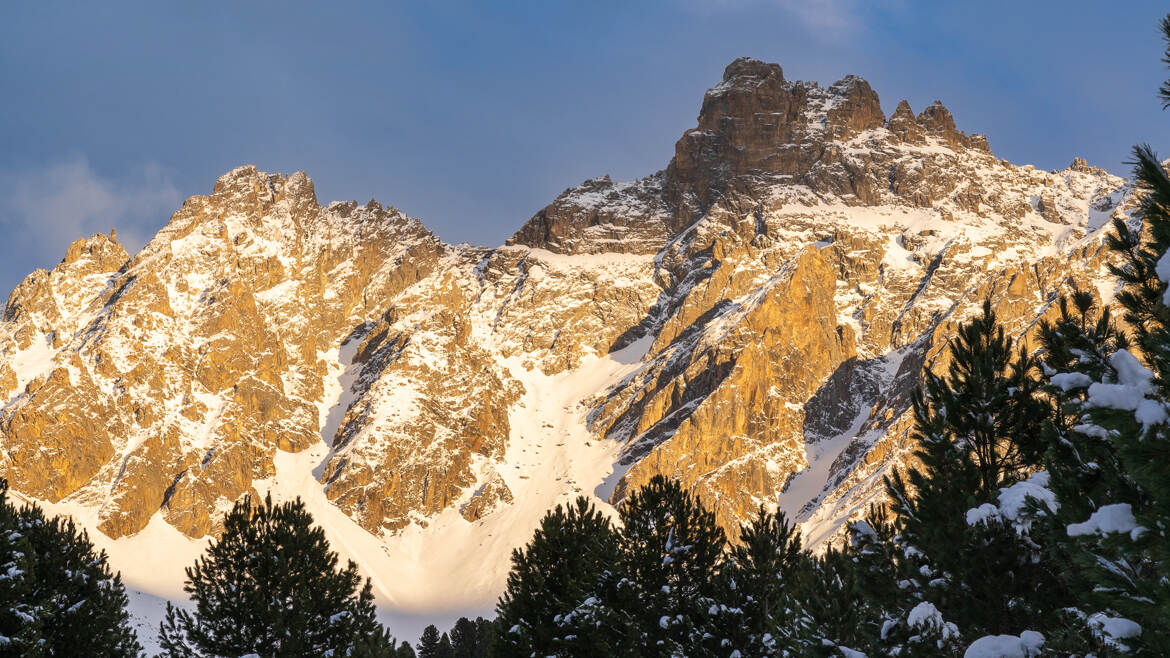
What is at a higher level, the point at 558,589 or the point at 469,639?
the point at 469,639

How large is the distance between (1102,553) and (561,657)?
56.9ft

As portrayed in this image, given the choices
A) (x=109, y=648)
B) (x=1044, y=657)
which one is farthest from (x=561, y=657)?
(x=1044, y=657)

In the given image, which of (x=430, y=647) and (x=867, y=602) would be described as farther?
(x=430, y=647)

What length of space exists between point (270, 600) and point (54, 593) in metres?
5.18

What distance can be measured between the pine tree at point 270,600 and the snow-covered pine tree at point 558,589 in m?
3.55

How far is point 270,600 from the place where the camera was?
23891mm

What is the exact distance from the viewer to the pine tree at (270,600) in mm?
23516

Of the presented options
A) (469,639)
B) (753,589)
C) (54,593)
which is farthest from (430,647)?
(753,589)

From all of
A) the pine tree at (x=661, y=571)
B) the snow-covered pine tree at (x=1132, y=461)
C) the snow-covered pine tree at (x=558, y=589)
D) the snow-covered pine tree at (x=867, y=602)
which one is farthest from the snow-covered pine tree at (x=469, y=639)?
the snow-covered pine tree at (x=1132, y=461)

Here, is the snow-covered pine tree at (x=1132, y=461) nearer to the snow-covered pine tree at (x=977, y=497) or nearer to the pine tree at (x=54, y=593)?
the snow-covered pine tree at (x=977, y=497)

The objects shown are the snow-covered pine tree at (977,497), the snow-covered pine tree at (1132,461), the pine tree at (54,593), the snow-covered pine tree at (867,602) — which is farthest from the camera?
the pine tree at (54,593)

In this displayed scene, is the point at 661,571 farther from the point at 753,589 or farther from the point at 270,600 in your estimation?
the point at 270,600

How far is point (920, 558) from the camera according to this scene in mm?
12711

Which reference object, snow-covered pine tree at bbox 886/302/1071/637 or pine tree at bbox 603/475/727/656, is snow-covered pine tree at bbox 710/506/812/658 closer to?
pine tree at bbox 603/475/727/656
